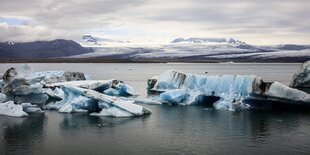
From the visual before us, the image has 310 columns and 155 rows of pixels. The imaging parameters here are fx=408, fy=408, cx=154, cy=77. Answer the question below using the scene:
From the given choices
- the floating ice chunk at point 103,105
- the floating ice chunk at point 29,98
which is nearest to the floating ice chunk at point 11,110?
the floating ice chunk at point 29,98

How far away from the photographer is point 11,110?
17672 millimetres

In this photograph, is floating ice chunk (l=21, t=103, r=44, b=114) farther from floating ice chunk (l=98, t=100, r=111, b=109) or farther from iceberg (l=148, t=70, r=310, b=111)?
iceberg (l=148, t=70, r=310, b=111)

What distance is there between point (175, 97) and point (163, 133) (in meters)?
7.29

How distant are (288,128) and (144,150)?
6193 millimetres

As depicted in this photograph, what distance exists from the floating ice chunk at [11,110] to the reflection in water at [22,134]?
0.36 meters

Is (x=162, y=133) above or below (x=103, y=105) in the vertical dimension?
below

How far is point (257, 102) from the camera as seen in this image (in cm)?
2005

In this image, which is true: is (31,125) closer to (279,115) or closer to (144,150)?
(144,150)

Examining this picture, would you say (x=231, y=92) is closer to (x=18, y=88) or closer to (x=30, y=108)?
(x=30, y=108)

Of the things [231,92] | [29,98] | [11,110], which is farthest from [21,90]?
[231,92]

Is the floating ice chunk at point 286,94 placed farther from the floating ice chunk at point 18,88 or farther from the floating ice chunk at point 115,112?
the floating ice chunk at point 18,88

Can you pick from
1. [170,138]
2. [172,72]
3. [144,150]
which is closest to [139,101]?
[172,72]

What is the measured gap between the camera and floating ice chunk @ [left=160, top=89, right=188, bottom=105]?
21.4 meters

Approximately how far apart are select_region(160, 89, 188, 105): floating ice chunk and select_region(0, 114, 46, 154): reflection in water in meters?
6.70
